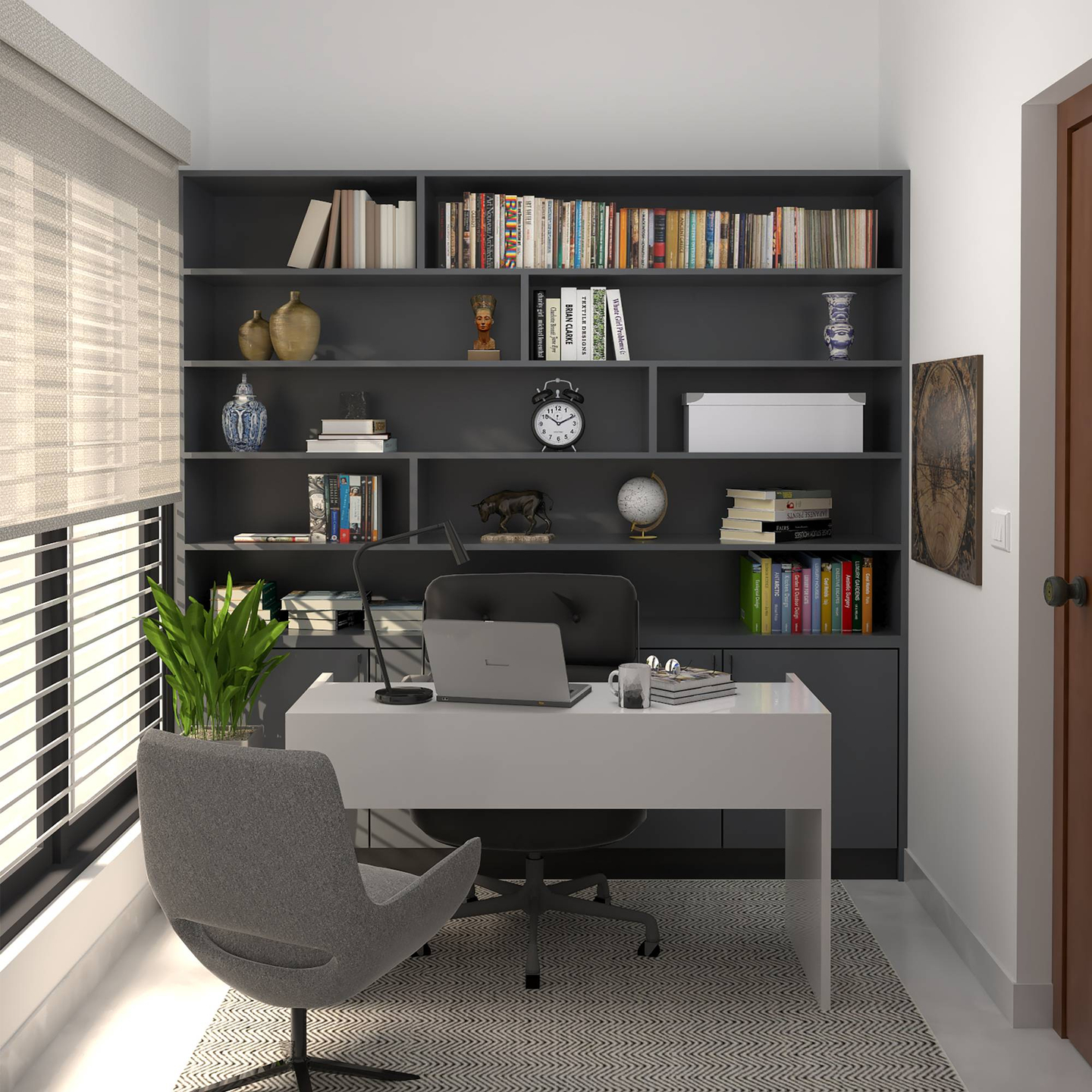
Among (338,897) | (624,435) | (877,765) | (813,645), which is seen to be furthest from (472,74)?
(338,897)

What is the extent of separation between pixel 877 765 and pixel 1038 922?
1.03 m

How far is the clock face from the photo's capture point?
13.2ft

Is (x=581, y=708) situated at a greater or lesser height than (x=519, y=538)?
lesser

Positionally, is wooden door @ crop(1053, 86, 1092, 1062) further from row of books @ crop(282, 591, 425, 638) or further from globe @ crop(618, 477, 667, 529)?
row of books @ crop(282, 591, 425, 638)

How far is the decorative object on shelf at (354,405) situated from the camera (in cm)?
401

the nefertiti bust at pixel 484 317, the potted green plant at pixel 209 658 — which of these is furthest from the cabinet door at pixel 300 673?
the nefertiti bust at pixel 484 317

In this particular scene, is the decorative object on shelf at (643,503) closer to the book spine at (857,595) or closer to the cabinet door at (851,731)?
the cabinet door at (851,731)

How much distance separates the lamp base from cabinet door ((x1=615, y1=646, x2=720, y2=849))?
3.32 feet

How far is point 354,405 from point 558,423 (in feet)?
2.32

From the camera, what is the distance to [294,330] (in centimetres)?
395

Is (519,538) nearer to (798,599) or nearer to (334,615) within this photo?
(334,615)

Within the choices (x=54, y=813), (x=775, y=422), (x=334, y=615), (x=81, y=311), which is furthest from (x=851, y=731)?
(x=81, y=311)

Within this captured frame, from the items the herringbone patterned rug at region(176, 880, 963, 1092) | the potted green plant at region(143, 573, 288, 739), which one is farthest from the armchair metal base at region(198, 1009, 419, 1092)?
the potted green plant at region(143, 573, 288, 739)

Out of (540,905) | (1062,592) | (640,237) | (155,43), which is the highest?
(155,43)
